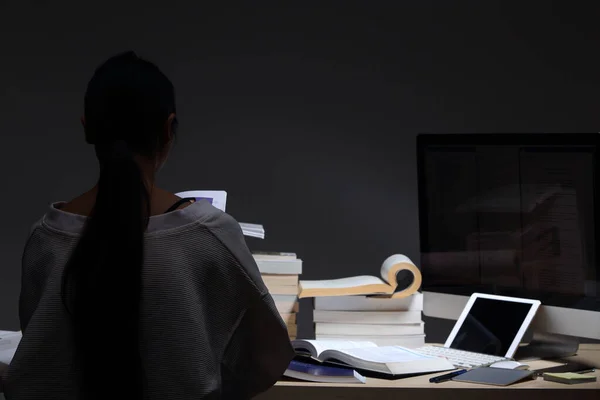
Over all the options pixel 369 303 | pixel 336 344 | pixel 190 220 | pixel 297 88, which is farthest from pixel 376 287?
pixel 190 220

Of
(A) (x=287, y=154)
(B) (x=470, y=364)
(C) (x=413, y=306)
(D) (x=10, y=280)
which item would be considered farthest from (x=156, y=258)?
(D) (x=10, y=280)

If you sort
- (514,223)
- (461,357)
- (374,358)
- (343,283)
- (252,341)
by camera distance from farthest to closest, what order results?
(343,283) → (514,223) → (461,357) → (374,358) → (252,341)

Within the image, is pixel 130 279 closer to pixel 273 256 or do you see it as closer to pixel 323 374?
pixel 323 374

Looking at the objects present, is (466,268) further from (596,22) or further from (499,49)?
(596,22)

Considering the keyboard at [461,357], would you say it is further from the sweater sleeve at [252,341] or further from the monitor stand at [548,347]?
the sweater sleeve at [252,341]

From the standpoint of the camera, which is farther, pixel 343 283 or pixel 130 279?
pixel 343 283

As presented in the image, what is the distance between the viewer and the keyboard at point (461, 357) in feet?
6.11

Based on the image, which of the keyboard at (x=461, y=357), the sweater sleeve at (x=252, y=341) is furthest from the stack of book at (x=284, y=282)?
the sweater sleeve at (x=252, y=341)

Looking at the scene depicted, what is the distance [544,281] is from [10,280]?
5.86 ft

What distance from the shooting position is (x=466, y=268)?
2.13 meters

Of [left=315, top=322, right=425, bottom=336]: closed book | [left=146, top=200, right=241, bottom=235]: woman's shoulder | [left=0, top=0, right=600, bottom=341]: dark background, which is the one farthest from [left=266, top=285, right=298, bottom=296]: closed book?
[left=146, top=200, right=241, bottom=235]: woman's shoulder

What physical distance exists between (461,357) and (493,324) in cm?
15

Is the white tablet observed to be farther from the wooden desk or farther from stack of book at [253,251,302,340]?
stack of book at [253,251,302,340]

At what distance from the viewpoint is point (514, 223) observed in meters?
2.06
